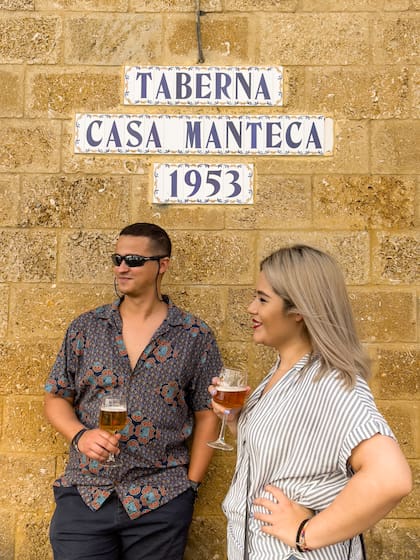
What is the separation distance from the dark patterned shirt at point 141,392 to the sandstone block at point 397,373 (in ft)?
3.10

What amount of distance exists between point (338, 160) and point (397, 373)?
122 cm

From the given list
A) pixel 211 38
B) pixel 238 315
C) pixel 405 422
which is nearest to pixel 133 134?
pixel 211 38

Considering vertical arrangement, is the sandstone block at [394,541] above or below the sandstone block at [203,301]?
below

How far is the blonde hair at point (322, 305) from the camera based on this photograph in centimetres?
199

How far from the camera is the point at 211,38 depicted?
3658 millimetres

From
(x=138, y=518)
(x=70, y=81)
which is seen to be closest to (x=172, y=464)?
(x=138, y=518)

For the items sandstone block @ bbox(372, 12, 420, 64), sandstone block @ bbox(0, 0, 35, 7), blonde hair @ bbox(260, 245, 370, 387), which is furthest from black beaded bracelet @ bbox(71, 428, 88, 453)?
sandstone block @ bbox(372, 12, 420, 64)

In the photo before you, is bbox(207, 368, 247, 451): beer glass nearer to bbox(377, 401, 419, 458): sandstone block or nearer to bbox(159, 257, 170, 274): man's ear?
bbox(159, 257, 170, 274): man's ear

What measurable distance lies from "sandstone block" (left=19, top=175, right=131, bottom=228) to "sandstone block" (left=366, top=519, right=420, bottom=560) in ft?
7.13

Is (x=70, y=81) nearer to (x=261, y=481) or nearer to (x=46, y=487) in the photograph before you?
(x=46, y=487)

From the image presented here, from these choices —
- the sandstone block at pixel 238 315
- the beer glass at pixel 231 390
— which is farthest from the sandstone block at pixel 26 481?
the beer glass at pixel 231 390

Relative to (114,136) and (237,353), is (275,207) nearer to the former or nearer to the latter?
(237,353)

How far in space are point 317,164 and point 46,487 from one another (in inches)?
91.1

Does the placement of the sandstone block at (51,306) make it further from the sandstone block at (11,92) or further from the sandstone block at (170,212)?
the sandstone block at (11,92)
